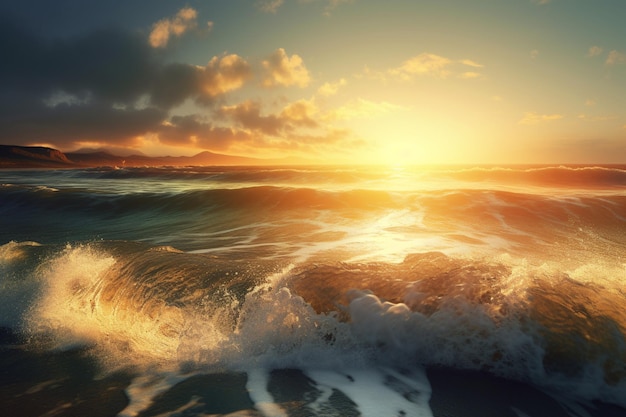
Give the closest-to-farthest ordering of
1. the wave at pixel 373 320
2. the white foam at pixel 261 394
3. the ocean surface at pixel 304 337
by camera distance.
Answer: the white foam at pixel 261 394 < the ocean surface at pixel 304 337 < the wave at pixel 373 320

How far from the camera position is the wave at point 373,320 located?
359 cm

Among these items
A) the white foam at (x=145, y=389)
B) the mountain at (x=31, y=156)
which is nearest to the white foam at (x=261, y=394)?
the white foam at (x=145, y=389)

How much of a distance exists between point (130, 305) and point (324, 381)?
326cm

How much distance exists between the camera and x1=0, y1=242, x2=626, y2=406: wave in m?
3.59

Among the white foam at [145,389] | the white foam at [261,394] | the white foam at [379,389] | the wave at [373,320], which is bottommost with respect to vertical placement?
the white foam at [379,389]

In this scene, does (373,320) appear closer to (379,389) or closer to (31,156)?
(379,389)

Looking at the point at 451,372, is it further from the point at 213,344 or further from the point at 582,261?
the point at 582,261

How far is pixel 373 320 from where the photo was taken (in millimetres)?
4109

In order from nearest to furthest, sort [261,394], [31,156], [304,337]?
[261,394] < [304,337] < [31,156]

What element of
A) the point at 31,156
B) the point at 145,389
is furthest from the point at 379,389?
the point at 31,156

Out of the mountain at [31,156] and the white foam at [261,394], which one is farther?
the mountain at [31,156]

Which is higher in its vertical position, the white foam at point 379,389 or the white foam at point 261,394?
the white foam at point 261,394

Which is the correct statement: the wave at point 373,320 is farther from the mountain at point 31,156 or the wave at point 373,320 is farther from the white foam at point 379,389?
the mountain at point 31,156

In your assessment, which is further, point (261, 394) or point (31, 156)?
point (31, 156)
